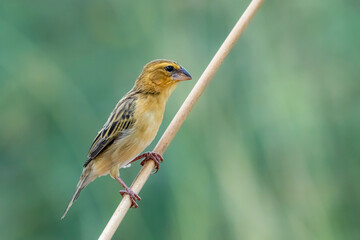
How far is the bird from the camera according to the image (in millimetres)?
3598

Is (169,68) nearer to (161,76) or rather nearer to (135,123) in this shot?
(161,76)

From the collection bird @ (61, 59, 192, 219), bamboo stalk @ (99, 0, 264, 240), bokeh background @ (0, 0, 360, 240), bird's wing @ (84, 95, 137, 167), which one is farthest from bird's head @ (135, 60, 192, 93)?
bokeh background @ (0, 0, 360, 240)

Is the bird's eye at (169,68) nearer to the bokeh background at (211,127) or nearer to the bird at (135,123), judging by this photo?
the bird at (135,123)

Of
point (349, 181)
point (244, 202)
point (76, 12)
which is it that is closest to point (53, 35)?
point (76, 12)

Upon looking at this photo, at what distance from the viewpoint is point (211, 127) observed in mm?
4492

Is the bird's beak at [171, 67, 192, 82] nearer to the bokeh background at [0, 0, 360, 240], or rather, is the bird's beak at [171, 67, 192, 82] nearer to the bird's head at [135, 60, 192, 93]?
the bird's head at [135, 60, 192, 93]

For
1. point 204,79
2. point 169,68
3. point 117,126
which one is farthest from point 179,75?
point 204,79

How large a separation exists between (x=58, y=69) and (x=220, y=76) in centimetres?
152

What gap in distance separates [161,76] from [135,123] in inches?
13.8

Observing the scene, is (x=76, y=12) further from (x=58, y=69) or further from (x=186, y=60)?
(x=186, y=60)

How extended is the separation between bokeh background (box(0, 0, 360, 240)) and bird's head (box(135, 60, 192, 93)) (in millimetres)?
911

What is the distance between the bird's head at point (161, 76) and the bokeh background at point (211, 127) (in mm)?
911

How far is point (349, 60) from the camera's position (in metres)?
4.85

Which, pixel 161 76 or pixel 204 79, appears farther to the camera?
pixel 161 76
